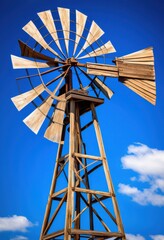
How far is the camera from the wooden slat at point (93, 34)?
601 inches

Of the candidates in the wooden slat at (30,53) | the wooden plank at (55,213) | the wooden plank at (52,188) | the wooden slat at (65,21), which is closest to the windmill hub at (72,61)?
the wooden slat at (65,21)

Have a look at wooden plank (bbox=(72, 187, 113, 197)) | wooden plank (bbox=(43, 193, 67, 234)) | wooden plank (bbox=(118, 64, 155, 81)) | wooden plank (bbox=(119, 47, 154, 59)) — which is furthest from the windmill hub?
wooden plank (bbox=(43, 193, 67, 234))

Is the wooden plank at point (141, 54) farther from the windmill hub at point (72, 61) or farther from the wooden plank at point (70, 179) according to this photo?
the wooden plank at point (70, 179)

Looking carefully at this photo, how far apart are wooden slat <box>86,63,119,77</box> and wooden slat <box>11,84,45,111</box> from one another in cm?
191

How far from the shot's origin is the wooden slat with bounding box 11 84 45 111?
1341 cm

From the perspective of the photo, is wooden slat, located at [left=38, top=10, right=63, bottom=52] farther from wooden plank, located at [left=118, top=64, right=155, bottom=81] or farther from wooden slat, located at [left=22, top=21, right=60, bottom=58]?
wooden plank, located at [left=118, top=64, right=155, bottom=81]

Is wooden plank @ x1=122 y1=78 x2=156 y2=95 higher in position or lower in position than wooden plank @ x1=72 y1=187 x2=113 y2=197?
higher

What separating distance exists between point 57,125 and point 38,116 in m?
0.72

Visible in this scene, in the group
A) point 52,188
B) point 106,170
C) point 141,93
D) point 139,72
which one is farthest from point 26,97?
point 139,72

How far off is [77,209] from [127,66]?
18.5ft

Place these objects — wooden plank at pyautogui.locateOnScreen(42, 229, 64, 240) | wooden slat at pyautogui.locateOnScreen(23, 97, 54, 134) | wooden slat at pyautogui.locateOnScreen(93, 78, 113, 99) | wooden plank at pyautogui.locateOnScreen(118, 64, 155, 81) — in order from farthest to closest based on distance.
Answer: wooden slat at pyautogui.locateOnScreen(93, 78, 113, 99) → wooden plank at pyautogui.locateOnScreen(118, 64, 155, 81) → wooden slat at pyautogui.locateOnScreen(23, 97, 54, 134) → wooden plank at pyautogui.locateOnScreen(42, 229, 64, 240)

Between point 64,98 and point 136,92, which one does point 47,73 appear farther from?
point 136,92

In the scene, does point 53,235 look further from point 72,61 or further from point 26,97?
point 72,61

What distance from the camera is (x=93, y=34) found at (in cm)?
1566
